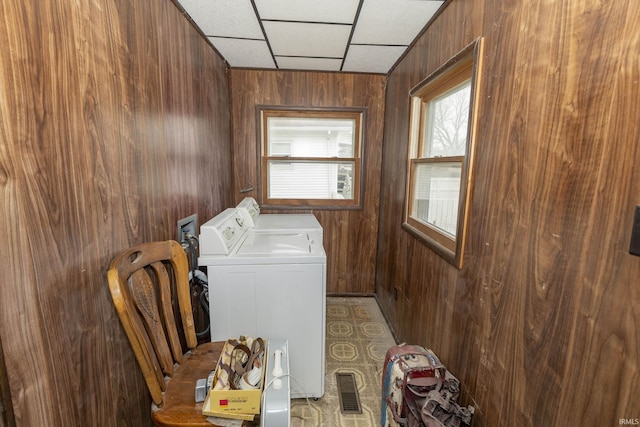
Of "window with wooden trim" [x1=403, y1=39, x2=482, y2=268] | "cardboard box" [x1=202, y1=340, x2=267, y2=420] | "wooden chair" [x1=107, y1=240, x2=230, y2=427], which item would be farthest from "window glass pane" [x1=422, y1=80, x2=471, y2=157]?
"wooden chair" [x1=107, y1=240, x2=230, y2=427]

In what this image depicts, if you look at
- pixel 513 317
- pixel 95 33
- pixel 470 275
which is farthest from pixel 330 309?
pixel 95 33

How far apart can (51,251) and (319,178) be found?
255 cm

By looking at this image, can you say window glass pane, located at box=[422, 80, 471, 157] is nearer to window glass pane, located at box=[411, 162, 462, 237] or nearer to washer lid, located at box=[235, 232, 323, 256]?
window glass pane, located at box=[411, 162, 462, 237]

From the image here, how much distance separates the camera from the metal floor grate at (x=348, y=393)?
178 centimetres

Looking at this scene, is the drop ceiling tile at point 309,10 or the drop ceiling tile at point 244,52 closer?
the drop ceiling tile at point 309,10

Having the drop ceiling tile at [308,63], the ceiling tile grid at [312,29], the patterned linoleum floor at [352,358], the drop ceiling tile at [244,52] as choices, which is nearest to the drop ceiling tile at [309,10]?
the ceiling tile grid at [312,29]

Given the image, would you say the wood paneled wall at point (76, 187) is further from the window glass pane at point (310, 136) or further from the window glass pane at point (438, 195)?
the window glass pane at point (438, 195)

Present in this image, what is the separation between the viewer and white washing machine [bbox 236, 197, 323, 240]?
90.0 inches

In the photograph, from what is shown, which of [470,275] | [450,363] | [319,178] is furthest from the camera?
[319,178]

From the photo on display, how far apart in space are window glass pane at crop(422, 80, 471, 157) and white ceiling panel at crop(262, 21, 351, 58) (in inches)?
34.4

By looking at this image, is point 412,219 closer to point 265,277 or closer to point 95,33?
point 265,277

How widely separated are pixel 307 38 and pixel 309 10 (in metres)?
0.40

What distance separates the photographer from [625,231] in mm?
689

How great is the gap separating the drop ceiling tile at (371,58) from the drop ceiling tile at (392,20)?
0.38 ft
